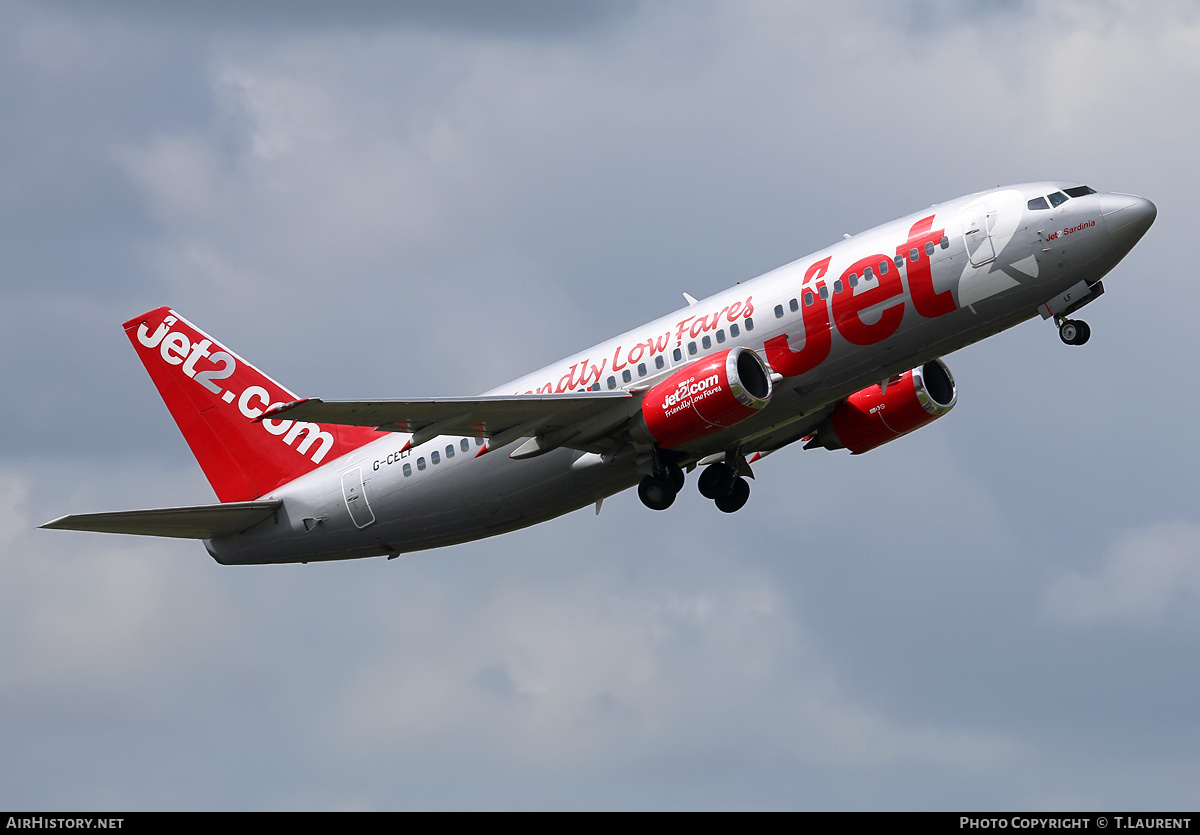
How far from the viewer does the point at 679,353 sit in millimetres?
47594

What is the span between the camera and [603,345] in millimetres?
49781

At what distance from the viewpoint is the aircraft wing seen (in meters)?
43.8

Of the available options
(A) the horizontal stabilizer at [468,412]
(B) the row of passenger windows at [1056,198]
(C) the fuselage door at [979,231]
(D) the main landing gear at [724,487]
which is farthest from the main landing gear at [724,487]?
(B) the row of passenger windows at [1056,198]

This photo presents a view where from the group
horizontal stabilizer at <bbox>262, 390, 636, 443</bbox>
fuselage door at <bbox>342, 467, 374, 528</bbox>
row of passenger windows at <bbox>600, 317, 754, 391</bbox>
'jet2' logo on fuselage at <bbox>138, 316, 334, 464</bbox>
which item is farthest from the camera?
'jet2' logo on fuselage at <bbox>138, 316, 334, 464</bbox>

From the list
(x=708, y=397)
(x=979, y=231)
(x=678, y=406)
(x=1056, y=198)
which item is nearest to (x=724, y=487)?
(x=678, y=406)

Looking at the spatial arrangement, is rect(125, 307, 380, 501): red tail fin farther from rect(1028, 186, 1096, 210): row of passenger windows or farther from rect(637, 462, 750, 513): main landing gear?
rect(1028, 186, 1096, 210): row of passenger windows

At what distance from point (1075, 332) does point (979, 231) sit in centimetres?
374

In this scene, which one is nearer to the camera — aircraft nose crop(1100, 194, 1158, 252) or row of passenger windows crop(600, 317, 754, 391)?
aircraft nose crop(1100, 194, 1158, 252)

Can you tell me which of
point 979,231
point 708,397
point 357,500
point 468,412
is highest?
point 979,231

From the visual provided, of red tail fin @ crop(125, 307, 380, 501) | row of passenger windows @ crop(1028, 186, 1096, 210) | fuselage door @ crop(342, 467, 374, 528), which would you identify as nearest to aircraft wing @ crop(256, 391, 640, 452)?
fuselage door @ crop(342, 467, 374, 528)

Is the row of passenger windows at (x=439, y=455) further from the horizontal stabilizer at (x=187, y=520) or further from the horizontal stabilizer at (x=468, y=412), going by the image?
the horizontal stabilizer at (x=187, y=520)

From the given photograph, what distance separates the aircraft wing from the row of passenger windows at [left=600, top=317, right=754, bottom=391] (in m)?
0.65

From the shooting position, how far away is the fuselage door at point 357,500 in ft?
170

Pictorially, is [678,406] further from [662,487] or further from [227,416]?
[227,416]
